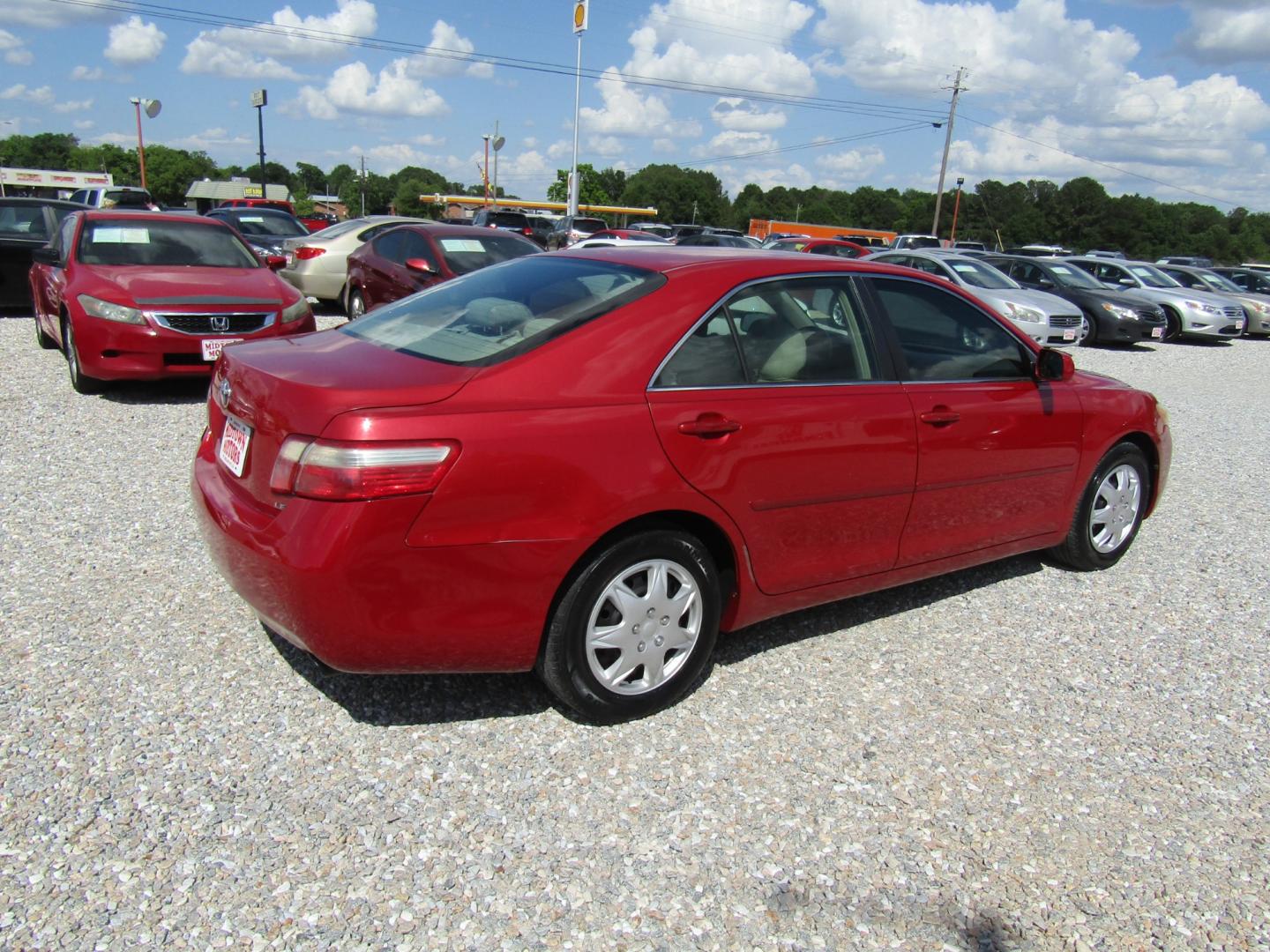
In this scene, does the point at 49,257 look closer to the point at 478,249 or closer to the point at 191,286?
the point at 191,286

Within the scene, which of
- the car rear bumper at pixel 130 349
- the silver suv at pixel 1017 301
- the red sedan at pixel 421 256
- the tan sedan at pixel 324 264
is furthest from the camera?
the silver suv at pixel 1017 301

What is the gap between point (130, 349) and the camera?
6922 millimetres

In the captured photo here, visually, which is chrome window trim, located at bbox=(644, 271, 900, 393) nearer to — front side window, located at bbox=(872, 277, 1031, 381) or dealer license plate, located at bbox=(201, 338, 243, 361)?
front side window, located at bbox=(872, 277, 1031, 381)

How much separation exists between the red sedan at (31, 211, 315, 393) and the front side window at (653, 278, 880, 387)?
17.0ft

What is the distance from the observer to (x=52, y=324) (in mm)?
8391

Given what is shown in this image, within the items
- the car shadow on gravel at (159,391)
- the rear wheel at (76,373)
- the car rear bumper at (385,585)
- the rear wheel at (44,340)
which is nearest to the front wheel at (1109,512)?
the car rear bumper at (385,585)

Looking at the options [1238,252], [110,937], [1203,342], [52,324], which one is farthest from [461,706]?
[1238,252]

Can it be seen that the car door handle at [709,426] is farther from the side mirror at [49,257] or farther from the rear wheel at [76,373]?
the side mirror at [49,257]

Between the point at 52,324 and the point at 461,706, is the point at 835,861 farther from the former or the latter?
the point at 52,324

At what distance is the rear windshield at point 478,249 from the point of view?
10.1 m

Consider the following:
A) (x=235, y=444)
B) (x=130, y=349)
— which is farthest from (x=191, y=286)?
(x=235, y=444)

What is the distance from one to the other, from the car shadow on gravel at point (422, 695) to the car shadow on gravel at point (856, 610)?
805 millimetres

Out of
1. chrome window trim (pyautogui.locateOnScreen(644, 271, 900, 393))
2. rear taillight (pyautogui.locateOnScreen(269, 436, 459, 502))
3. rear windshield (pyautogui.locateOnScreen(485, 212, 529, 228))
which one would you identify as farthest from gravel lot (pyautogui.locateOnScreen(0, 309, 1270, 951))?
rear windshield (pyautogui.locateOnScreen(485, 212, 529, 228))

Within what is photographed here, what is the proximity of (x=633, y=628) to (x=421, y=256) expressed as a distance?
8162mm
